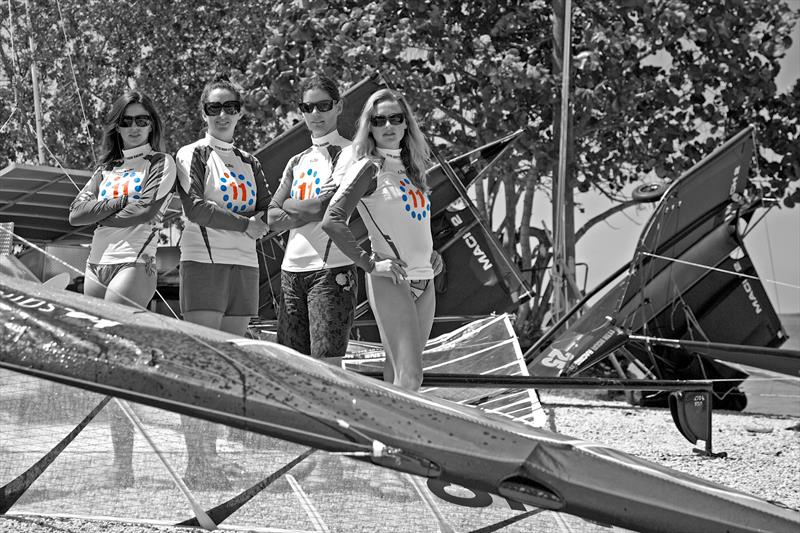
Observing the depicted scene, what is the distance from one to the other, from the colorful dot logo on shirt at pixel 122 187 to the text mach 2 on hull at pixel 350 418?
224 centimetres

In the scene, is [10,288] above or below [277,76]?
below

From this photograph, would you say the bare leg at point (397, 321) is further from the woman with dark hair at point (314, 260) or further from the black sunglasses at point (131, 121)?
the black sunglasses at point (131, 121)

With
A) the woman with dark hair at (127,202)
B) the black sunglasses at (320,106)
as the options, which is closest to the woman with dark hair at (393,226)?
the black sunglasses at (320,106)

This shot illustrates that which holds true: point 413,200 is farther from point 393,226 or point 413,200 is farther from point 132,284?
point 132,284

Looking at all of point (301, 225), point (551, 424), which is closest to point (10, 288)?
point (301, 225)

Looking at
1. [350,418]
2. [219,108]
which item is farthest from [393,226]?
[350,418]

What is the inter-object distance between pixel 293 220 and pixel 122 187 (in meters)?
0.76

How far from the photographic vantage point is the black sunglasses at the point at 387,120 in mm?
4328

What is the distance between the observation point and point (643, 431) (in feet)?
25.3

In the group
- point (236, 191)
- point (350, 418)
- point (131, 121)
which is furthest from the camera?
point (236, 191)

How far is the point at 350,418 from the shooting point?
2.17m

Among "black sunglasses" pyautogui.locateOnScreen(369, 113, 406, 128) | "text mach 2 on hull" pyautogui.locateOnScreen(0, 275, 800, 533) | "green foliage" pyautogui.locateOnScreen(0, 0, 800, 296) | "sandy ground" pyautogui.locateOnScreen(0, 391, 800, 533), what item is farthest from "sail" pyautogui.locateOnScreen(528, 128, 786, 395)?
"text mach 2 on hull" pyautogui.locateOnScreen(0, 275, 800, 533)

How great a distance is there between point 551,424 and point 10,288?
5.75 m

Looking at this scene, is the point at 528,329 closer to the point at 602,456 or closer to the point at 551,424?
the point at 551,424
